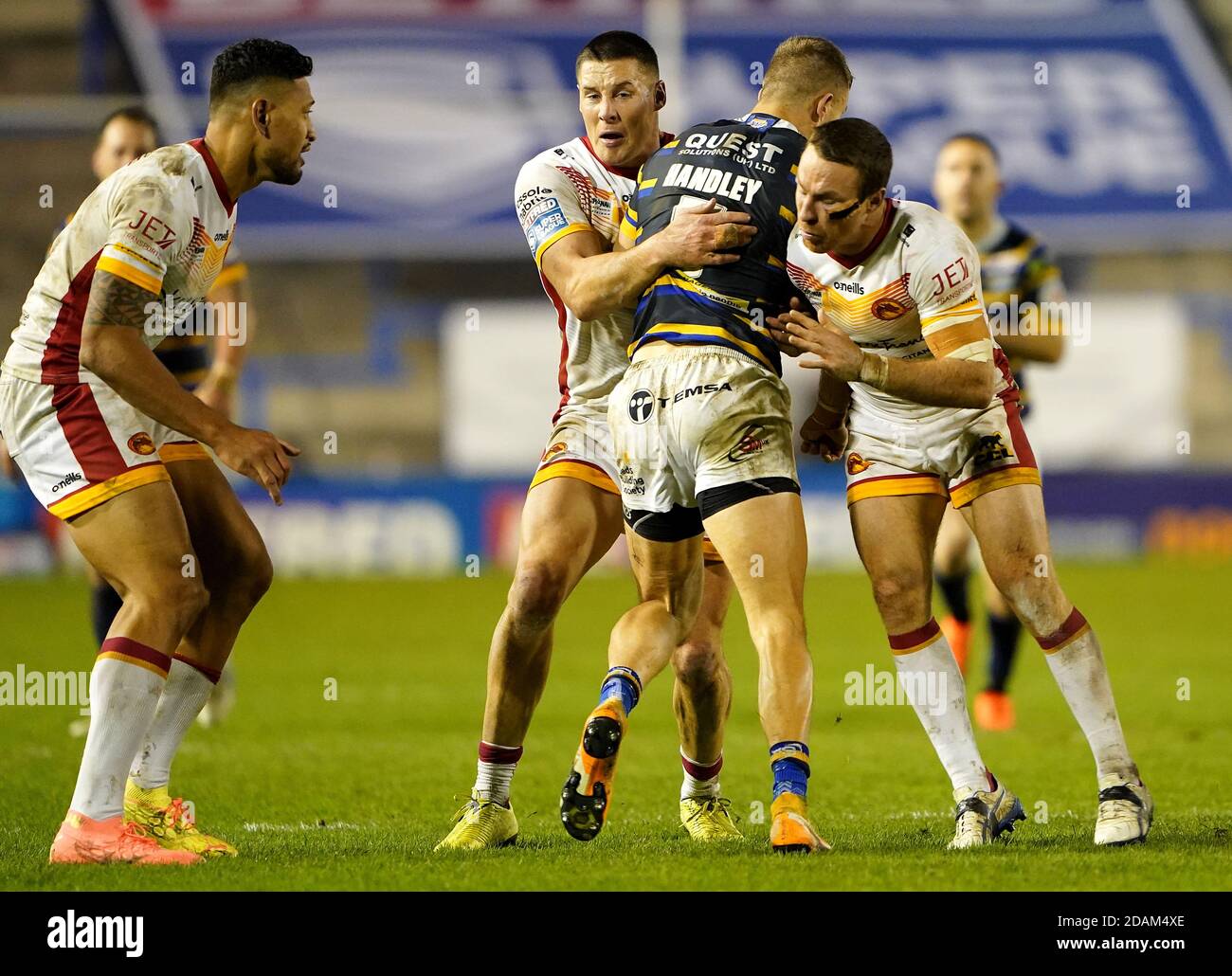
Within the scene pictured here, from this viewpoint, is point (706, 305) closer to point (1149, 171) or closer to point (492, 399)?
point (492, 399)

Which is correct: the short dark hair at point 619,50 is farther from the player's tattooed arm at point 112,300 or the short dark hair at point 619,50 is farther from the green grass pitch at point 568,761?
the green grass pitch at point 568,761

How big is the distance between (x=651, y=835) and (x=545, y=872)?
38.4 inches

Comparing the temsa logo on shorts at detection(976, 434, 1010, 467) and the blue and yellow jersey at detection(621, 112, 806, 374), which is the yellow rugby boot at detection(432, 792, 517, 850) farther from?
the temsa logo on shorts at detection(976, 434, 1010, 467)

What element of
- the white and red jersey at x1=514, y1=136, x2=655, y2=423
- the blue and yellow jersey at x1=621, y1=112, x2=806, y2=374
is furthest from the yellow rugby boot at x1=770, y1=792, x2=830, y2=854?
the white and red jersey at x1=514, y1=136, x2=655, y2=423

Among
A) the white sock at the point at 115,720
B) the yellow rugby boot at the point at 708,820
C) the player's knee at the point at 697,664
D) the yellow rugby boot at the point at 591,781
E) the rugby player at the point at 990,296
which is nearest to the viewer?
the yellow rugby boot at the point at 591,781

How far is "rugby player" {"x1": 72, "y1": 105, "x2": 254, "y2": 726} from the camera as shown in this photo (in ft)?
26.7

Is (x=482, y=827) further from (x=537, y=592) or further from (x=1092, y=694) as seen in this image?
(x=1092, y=694)

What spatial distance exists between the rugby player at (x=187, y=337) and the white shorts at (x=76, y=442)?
7.79ft

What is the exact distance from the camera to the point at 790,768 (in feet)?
17.3

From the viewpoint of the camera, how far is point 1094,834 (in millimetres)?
5691

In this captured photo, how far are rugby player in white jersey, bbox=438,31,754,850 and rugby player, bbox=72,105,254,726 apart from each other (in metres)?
2.61

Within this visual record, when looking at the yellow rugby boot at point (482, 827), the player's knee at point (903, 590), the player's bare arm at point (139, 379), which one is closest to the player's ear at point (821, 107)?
the player's knee at point (903, 590)

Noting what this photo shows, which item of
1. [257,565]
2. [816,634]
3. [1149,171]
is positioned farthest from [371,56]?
[257,565]

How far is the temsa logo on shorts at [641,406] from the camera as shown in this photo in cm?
552
